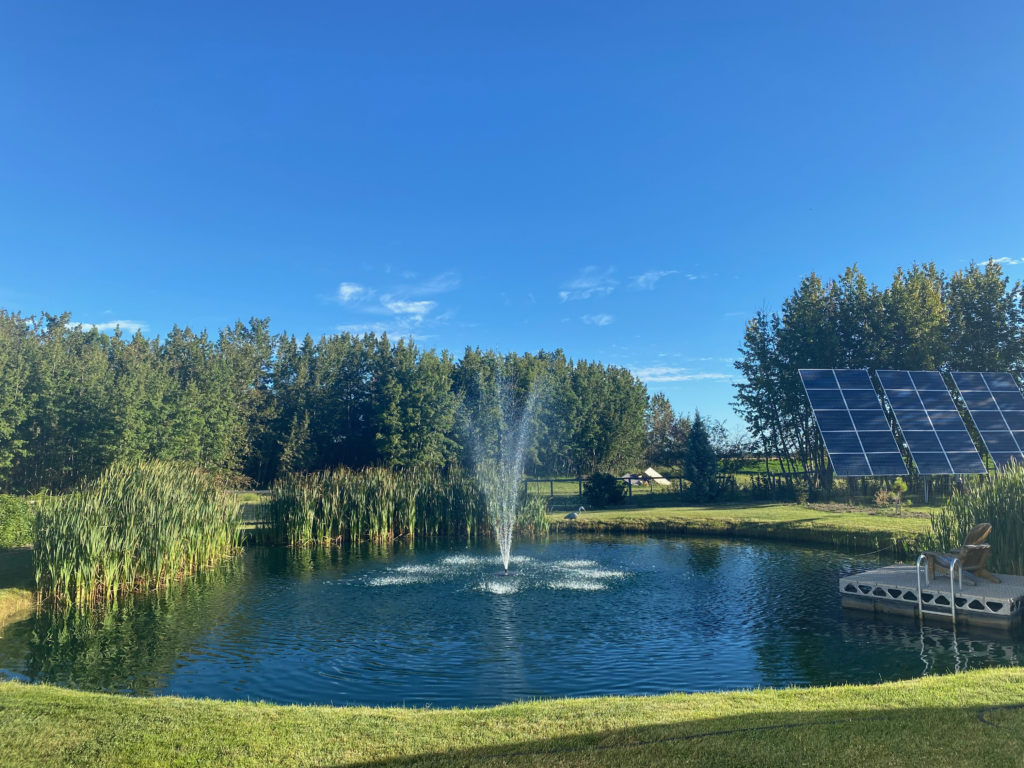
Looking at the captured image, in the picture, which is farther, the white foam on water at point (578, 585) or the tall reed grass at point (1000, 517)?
the white foam on water at point (578, 585)

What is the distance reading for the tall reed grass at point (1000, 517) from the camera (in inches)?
549

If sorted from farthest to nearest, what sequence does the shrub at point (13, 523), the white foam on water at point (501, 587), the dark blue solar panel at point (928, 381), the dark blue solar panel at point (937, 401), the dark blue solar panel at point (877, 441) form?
the dark blue solar panel at point (928, 381) → the dark blue solar panel at point (937, 401) → the dark blue solar panel at point (877, 441) → the shrub at point (13, 523) → the white foam on water at point (501, 587)

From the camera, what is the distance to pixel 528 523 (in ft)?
86.9

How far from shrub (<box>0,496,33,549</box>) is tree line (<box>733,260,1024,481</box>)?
34.0 m

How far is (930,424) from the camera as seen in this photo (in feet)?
96.6

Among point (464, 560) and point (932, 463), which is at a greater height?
point (932, 463)

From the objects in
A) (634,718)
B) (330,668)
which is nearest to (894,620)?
(634,718)

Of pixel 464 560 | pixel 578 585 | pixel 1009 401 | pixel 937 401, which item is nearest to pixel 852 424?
pixel 937 401

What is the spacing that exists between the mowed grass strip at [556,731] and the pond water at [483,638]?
6.71 ft

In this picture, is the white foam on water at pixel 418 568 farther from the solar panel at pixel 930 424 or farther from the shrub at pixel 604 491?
the solar panel at pixel 930 424

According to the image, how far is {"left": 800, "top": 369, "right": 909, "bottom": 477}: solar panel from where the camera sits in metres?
27.3

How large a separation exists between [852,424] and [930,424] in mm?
3546

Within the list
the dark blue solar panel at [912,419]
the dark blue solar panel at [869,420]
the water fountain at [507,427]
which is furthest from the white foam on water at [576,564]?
the dark blue solar panel at [912,419]

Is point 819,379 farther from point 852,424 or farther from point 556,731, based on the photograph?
point 556,731
